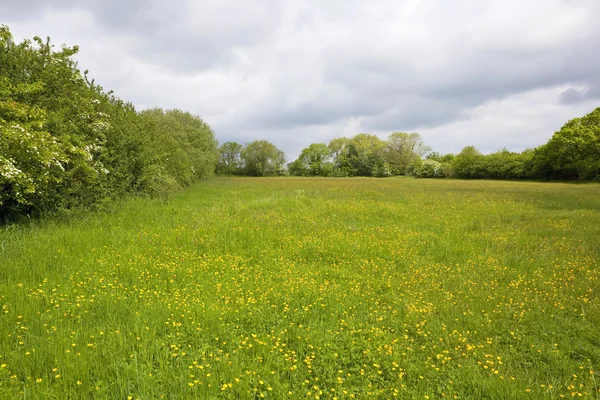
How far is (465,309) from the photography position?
229 inches

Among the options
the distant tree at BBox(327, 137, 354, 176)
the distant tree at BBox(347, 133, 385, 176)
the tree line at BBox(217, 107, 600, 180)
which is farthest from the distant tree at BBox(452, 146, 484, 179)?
the distant tree at BBox(327, 137, 354, 176)

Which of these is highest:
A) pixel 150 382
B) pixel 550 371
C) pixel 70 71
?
pixel 70 71

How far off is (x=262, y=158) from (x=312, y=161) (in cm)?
2593

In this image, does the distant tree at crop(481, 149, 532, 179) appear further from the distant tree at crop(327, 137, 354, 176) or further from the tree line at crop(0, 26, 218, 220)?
the tree line at crop(0, 26, 218, 220)

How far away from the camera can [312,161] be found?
124 meters

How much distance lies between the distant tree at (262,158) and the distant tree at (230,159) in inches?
181

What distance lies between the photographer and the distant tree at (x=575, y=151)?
167 feet

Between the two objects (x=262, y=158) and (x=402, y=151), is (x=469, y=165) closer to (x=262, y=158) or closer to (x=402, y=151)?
(x=402, y=151)

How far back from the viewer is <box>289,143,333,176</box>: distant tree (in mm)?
119062

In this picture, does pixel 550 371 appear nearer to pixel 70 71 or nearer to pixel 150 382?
pixel 150 382

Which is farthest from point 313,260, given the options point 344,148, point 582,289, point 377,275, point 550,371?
point 344,148

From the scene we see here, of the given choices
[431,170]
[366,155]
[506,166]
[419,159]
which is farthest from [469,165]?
[366,155]

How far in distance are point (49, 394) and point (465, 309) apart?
20.8 feet

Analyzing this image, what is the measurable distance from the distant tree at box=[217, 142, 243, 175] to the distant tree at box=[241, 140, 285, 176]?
4.61 m
